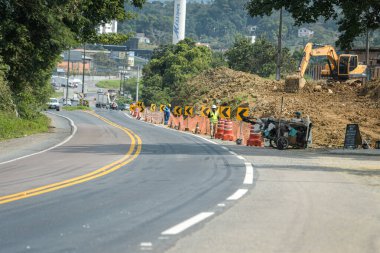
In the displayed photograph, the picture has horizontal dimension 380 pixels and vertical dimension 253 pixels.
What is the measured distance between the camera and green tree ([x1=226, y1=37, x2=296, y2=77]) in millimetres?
112750

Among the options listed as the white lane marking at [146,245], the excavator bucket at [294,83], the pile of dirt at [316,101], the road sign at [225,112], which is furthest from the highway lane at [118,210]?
the excavator bucket at [294,83]

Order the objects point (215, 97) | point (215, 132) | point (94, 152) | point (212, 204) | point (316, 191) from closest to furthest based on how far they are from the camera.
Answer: point (212, 204)
point (316, 191)
point (94, 152)
point (215, 132)
point (215, 97)

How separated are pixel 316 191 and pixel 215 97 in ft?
176

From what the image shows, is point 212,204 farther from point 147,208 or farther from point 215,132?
point 215,132

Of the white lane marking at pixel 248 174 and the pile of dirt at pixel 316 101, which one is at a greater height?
the pile of dirt at pixel 316 101

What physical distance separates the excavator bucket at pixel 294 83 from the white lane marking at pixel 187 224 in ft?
155

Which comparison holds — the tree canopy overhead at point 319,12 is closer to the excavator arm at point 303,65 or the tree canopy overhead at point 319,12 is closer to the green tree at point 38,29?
the green tree at point 38,29

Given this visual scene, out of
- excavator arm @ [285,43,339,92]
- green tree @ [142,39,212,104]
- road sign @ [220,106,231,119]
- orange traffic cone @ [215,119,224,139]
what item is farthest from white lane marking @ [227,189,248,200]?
green tree @ [142,39,212,104]

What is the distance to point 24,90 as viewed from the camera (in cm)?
4256

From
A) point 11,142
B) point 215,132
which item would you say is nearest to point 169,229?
point 11,142

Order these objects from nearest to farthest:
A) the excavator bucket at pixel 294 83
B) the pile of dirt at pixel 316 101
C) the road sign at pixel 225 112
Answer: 1. the road sign at pixel 225 112
2. the pile of dirt at pixel 316 101
3. the excavator bucket at pixel 294 83

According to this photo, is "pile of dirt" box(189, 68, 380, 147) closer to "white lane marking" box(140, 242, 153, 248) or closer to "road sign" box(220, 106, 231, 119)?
"road sign" box(220, 106, 231, 119)

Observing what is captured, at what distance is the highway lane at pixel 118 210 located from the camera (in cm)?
782

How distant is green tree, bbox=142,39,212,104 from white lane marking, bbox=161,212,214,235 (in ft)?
376
